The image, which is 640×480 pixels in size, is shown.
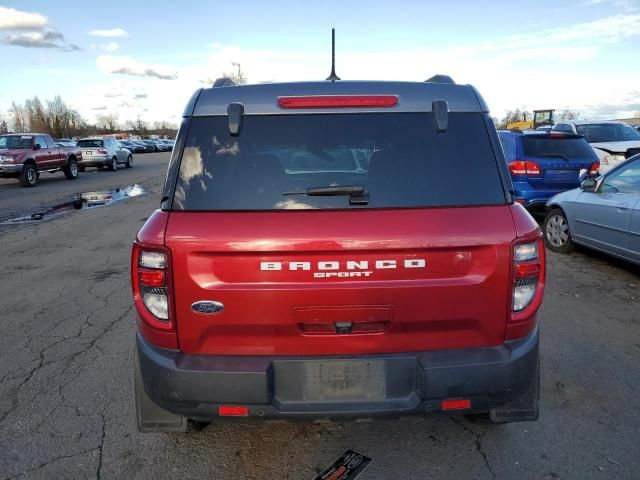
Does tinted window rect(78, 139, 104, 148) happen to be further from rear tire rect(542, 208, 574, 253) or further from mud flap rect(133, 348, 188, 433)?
mud flap rect(133, 348, 188, 433)

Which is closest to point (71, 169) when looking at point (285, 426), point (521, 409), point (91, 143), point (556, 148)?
point (91, 143)

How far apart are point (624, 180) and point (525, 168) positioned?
7.95 ft

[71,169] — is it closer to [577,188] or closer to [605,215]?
[577,188]

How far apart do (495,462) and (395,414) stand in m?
0.84

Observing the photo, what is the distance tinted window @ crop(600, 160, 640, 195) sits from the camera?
19.6ft

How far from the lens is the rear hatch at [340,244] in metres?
2.20

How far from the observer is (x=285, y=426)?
304cm

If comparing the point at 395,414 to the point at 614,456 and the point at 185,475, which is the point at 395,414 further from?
the point at 614,456

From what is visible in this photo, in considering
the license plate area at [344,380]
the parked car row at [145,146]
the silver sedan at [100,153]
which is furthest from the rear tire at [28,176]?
the parked car row at [145,146]

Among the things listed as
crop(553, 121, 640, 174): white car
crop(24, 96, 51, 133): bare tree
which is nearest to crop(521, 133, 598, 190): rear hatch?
crop(553, 121, 640, 174): white car

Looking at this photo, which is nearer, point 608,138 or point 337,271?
point 337,271

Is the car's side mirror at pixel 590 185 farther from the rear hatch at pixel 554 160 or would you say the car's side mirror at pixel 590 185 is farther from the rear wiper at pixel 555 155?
the rear wiper at pixel 555 155

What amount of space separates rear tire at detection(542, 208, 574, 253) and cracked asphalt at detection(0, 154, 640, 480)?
187cm

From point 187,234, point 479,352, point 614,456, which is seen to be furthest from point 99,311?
point 614,456
